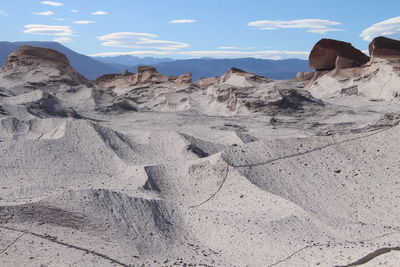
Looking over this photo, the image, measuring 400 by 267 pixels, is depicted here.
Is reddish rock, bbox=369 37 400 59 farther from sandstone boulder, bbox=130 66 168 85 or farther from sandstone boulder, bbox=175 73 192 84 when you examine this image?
sandstone boulder, bbox=130 66 168 85

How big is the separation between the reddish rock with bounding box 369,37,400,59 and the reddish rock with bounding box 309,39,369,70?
5.36 ft

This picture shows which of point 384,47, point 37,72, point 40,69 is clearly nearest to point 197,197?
point 37,72

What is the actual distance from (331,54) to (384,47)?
7.57 feet

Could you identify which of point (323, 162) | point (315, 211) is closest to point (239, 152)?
point (323, 162)

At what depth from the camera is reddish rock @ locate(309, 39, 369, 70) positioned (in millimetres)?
15883

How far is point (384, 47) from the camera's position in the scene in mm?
13867

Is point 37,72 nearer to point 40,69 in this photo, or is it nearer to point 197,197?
point 40,69

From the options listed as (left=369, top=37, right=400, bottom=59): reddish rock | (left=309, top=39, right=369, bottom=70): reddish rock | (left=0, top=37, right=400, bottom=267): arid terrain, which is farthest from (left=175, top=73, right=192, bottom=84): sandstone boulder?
(left=0, top=37, right=400, bottom=267): arid terrain

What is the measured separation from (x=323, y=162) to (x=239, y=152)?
0.82 meters

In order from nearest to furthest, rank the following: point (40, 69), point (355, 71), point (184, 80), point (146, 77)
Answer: point (40, 69)
point (355, 71)
point (146, 77)
point (184, 80)

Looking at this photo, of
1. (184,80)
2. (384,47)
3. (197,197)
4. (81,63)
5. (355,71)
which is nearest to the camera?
(197,197)

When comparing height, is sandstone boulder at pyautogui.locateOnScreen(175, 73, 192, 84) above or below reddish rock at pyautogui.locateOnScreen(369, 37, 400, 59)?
below

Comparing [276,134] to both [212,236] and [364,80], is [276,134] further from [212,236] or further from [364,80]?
[364,80]

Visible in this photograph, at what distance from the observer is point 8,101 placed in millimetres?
10602
